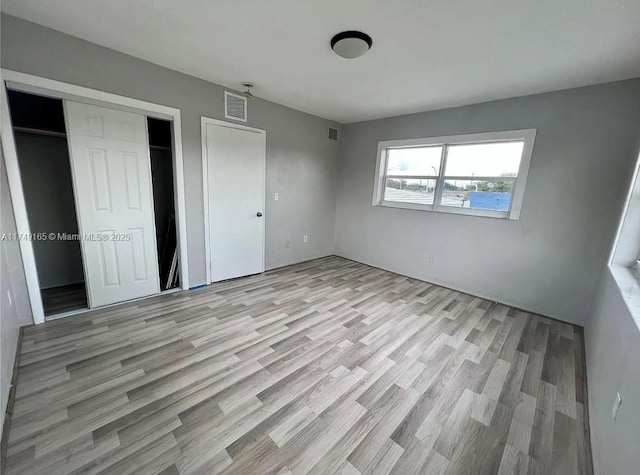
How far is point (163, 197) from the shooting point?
12.0ft

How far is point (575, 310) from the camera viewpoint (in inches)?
109

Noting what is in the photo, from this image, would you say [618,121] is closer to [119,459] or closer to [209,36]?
[209,36]

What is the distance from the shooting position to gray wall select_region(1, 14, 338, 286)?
2.04 m

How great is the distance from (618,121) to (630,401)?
8.85 feet

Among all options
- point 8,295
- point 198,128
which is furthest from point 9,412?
point 198,128

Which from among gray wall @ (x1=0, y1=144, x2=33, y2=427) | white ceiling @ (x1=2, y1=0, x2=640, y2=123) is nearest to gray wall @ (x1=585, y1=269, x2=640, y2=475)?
white ceiling @ (x1=2, y1=0, x2=640, y2=123)

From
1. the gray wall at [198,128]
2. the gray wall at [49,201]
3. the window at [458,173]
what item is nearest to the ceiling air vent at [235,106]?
the gray wall at [198,128]

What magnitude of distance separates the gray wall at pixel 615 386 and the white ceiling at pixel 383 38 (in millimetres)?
1770

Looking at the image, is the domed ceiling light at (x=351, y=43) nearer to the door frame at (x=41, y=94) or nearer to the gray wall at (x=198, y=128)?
the gray wall at (x=198, y=128)

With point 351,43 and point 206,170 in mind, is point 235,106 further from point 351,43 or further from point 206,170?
point 351,43

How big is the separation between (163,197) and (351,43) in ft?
10.4

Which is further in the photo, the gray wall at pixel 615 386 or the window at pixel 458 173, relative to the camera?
the window at pixel 458 173

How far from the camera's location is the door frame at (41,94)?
1.93 meters

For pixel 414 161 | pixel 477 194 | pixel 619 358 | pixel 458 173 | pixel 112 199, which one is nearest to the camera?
pixel 619 358
